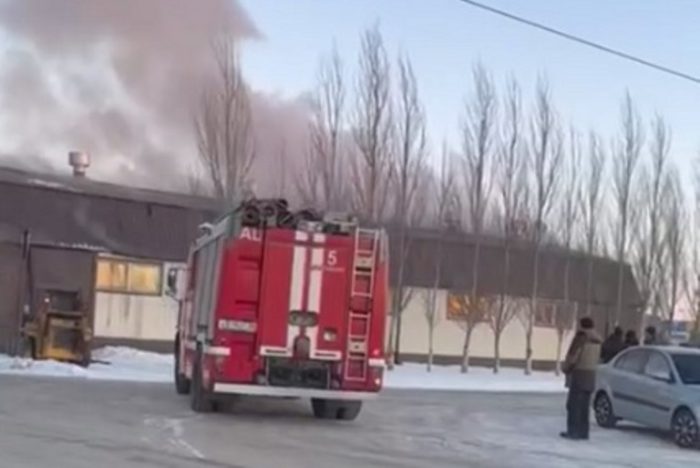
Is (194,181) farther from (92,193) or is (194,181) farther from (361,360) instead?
(361,360)

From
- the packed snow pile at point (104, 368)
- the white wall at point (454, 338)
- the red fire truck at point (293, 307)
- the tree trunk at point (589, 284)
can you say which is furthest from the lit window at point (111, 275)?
the red fire truck at point (293, 307)

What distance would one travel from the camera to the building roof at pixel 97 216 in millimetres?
38156

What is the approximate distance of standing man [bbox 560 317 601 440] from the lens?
61.8 ft

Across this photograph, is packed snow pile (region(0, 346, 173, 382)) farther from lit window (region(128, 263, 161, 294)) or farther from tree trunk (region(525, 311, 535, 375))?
tree trunk (region(525, 311, 535, 375))

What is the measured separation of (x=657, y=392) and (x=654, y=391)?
10 cm

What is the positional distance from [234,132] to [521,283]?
12098mm

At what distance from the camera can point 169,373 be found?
3244 cm

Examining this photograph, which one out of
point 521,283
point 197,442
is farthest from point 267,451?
point 521,283

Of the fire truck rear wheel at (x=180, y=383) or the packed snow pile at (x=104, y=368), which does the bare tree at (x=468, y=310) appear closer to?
the packed snow pile at (x=104, y=368)

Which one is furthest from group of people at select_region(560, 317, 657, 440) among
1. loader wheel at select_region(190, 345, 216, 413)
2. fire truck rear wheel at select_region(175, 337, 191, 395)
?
fire truck rear wheel at select_region(175, 337, 191, 395)

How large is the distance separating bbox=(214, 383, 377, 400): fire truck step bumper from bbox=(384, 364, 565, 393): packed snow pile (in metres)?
14.0

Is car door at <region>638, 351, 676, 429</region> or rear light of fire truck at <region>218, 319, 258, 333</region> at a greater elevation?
rear light of fire truck at <region>218, 319, 258, 333</region>

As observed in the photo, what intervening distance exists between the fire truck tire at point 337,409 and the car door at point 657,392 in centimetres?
459

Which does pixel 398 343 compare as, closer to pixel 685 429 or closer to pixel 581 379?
pixel 581 379
